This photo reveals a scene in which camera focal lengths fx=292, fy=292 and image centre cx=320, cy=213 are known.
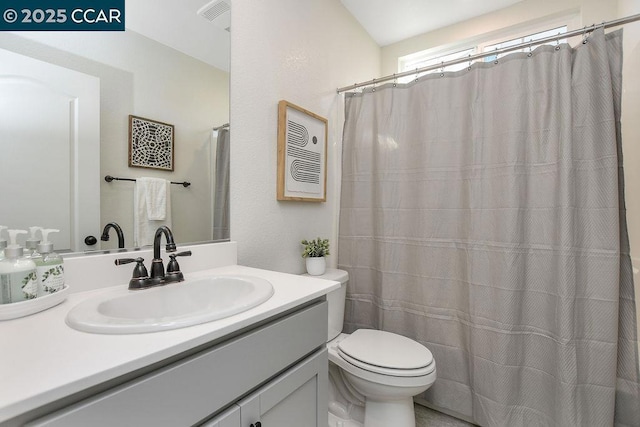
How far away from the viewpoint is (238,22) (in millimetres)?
1311

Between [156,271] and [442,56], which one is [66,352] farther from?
[442,56]

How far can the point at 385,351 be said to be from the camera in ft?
4.50

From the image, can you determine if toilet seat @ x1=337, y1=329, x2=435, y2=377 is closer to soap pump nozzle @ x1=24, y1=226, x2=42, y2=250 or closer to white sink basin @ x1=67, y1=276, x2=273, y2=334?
white sink basin @ x1=67, y1=276, x2=273, y2=334

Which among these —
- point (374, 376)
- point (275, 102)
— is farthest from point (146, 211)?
point (374, 376)

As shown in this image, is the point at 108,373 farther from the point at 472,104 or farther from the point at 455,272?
the point at 472,104

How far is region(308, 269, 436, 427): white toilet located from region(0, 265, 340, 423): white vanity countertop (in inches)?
30.5

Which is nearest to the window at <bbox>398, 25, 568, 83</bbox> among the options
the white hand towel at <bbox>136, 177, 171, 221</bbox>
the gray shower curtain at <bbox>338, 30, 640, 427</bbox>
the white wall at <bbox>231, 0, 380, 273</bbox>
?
the white wall at <bbox>231, 0, 380, 273</bbox>

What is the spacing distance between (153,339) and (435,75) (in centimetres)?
181

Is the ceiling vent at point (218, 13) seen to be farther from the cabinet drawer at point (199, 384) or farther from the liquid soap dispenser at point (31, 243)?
the cabinet drawer at point (199, 384)

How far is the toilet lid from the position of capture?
1275 millimetres

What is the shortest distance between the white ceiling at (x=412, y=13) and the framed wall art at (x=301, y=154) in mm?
933

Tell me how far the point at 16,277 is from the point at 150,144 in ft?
1.84

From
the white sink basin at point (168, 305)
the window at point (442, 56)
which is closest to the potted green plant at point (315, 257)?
the white sink basin at point (168, 305)

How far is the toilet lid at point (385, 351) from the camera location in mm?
1275
